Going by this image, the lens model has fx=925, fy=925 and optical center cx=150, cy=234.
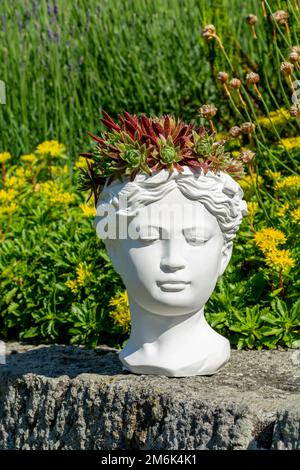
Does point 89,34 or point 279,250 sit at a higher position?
point 89,34

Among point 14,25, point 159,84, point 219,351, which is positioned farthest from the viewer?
point 14,25

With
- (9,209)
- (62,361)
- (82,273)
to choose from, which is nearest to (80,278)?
(82,273)

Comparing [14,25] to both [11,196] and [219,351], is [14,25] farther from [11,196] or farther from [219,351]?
[219,351]

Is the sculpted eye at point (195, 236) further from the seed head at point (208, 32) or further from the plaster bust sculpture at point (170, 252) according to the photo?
the seed head at point (208, 32)

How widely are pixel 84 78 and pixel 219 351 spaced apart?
3318mm

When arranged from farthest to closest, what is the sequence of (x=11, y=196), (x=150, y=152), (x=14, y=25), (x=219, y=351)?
(x=14, y=25), (x=11, y=196), (x=219, y=351), (x=150, y=152)

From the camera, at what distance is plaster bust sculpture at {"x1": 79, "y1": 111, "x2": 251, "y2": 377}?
307 centimetres

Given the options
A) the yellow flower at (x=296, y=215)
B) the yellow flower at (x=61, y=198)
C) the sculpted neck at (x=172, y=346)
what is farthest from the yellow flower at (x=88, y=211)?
the sculpted neck at (x=172, y=346)

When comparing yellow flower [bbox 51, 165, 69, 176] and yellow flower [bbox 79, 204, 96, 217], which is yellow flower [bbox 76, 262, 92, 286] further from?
yellow flower [bbox 51, 165, 69, 176]

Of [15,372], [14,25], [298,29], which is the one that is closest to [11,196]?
[15,372]

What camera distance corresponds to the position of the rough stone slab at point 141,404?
9.55ft

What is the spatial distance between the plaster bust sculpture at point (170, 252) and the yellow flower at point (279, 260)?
344 millimetres

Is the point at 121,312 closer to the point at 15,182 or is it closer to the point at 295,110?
the point at 295,110

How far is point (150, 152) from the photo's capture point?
10.1ft
